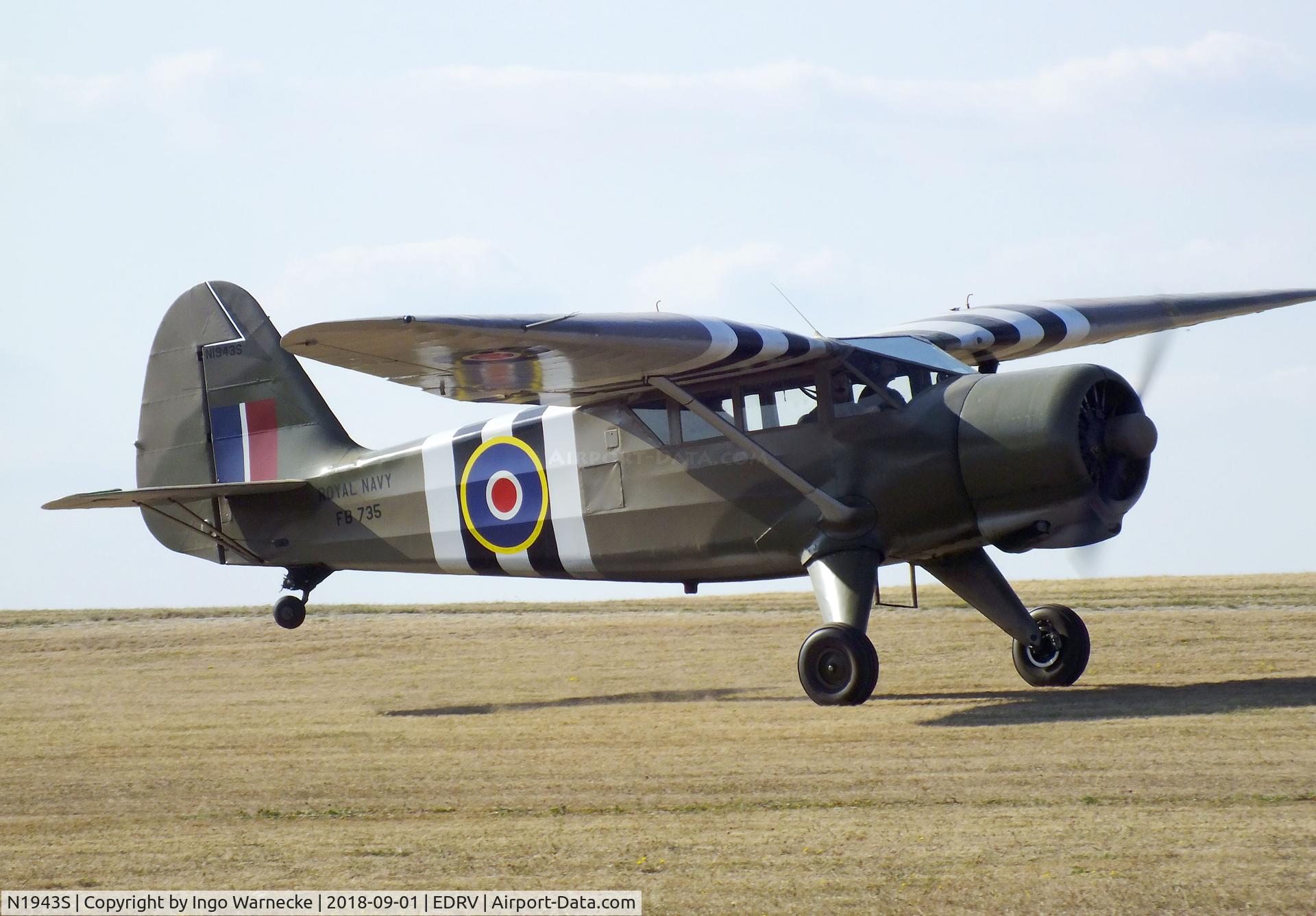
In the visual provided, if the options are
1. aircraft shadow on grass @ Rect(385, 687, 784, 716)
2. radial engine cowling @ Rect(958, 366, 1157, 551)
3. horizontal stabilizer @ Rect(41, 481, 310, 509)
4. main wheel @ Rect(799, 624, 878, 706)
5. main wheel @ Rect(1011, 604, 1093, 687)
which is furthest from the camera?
horizontal stabilizer @ Rect(41, 481, 310, 509)

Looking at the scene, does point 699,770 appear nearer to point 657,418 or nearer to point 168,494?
point 657,418

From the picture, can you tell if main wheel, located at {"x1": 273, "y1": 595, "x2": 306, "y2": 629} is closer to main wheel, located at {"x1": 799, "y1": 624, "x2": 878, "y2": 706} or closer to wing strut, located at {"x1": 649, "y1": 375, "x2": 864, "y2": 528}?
wing strut, located at {"x1": 649, "y1": 375, "x2": 864, "y2": 528}

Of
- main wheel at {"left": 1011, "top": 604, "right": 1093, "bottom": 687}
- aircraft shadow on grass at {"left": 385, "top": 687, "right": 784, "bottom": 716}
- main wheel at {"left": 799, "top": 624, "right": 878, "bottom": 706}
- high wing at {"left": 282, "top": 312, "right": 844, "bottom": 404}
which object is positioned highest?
high wing at {"left": 282, "top": 312, "right": 844, "bottom": 404}

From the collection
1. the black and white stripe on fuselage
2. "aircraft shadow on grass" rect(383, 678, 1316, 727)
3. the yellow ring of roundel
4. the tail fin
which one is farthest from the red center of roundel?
the tail fin

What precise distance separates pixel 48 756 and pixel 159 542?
21.0 feet

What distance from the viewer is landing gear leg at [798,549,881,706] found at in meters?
10.7

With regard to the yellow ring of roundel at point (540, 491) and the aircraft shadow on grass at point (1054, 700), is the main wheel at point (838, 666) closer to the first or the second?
the aircraft shadow on grass at point (1054, 700)

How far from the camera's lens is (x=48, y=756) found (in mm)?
10227

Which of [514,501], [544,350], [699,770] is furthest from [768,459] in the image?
[699,770]

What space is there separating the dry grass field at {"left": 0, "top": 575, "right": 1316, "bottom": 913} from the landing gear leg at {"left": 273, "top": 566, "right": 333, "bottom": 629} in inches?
25.6

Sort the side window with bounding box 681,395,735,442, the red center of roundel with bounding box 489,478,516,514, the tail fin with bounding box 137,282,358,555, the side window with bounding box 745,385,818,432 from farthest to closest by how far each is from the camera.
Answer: the tail fin with bounding box 137,282,358,555 < the red center of roundel with bounding box 489,478,516,514 < the side window with bounding box 681,395,735,442 < the side window with bounding box 745,385,818,432

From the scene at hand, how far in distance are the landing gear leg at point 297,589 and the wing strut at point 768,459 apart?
5620mm

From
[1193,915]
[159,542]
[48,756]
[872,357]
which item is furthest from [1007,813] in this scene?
[159,542]

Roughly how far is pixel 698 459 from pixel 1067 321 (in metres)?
5.09
